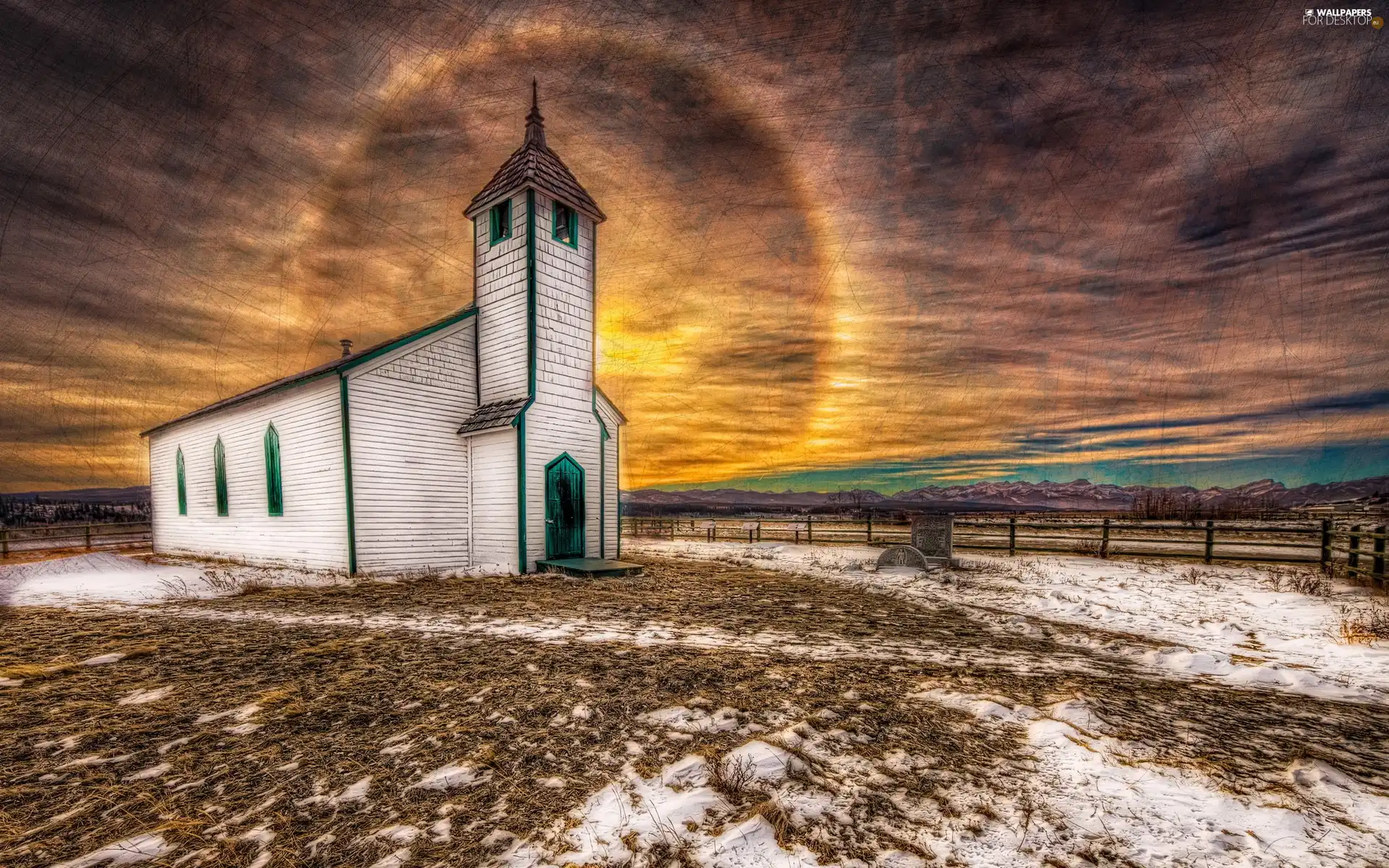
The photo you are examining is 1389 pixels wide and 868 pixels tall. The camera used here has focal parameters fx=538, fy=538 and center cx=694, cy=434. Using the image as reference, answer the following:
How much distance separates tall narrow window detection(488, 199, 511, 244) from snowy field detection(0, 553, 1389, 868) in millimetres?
10423

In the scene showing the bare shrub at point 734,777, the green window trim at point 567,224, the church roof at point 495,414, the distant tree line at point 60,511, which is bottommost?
the distant tree line at point 60,511

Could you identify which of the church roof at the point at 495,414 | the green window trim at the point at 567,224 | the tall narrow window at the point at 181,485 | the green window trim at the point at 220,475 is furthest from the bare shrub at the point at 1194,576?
the tall narrow window at the point at 181,485

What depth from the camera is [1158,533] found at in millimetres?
24062

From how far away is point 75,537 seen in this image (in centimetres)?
2416

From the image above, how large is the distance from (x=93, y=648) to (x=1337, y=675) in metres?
13.2

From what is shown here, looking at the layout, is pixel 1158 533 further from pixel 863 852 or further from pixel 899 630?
pixel 863 852

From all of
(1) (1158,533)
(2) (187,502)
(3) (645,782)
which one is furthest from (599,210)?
(1) (1158,533)

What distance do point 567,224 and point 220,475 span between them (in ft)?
45.0

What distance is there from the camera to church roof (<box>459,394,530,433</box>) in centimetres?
1304

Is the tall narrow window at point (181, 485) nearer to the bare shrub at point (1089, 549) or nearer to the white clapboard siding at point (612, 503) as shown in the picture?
the white clapboard siding at point (612, 503)

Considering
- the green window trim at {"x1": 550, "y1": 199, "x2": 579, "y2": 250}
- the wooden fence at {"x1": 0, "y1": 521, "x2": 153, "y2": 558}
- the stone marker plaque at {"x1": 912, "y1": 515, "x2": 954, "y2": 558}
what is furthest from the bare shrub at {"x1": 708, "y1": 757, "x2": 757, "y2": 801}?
the wooden fence at {"x1": 0, "y1": 521, "x2": 153, "y2": 558}

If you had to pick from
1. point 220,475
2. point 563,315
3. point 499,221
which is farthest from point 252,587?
point 499,221

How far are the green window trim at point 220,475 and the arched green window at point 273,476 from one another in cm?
351

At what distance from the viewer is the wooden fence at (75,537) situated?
19562 millimetres
